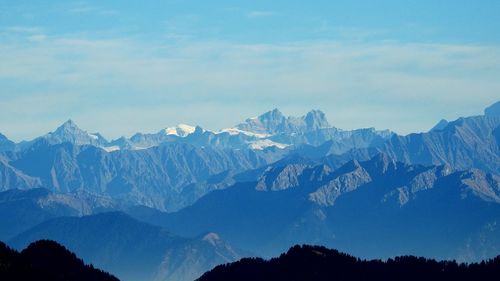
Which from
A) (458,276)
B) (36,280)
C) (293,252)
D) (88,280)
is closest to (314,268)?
(293,252)

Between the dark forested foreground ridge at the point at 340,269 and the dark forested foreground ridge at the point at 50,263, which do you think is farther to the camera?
the dark forested foreground ridge at the point at 340,269

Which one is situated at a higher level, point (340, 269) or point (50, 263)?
point (50, 263)

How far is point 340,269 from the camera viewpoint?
17825cm

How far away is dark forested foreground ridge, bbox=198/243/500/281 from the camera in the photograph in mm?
177500

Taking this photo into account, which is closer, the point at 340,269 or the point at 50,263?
the point at 50,263

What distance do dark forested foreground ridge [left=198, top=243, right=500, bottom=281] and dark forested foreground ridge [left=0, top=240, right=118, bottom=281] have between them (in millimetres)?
22914

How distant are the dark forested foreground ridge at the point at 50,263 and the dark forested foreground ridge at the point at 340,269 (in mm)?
22914

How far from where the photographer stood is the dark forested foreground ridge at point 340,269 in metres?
178

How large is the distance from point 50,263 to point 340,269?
39.0 meters

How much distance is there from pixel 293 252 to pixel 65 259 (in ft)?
111

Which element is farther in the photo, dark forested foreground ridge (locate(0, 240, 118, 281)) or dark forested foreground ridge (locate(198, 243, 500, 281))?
dark forested foreground ridge (locate(198, 243, 500, 281))

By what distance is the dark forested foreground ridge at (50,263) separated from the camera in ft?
477

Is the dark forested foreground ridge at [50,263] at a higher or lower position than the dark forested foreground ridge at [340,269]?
higher

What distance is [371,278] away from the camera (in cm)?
17988
